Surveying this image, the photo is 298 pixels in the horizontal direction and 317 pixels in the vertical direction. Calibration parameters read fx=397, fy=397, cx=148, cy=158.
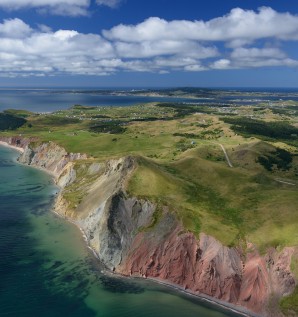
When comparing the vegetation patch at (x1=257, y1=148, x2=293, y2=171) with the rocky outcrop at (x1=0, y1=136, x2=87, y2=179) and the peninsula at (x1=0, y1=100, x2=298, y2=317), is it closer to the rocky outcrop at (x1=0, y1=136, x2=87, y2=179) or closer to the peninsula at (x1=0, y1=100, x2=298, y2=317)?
the peninsula at (x1=0, y1=100, x2=298, y2=317)

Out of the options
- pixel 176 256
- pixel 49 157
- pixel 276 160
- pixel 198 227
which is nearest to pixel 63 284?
pixel 176 256

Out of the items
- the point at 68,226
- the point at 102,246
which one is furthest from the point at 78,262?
the point at 68,226

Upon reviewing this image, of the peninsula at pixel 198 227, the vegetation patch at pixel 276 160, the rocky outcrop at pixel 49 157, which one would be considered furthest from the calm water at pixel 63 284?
the vegetation patch at pixel 276 160


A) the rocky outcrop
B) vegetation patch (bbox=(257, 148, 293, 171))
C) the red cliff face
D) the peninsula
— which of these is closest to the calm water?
the red cliff face

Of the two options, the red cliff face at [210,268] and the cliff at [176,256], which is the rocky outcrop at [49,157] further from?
the red cliff face at [210,268]

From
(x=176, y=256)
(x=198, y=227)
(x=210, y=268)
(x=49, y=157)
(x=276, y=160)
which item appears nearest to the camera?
(x=210, y=268)

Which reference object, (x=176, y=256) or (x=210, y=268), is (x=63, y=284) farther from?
(x=210, y=268)
